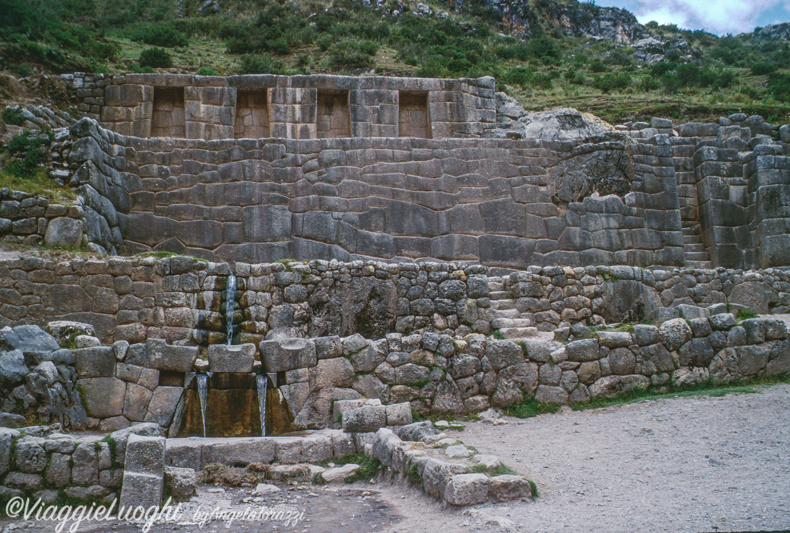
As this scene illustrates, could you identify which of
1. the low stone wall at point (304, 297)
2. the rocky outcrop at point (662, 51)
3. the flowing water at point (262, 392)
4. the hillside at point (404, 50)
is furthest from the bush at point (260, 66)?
the rocky outcrop at point (662, 51)

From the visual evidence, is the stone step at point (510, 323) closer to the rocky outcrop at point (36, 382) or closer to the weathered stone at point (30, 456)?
the rocky outcrop at point (36, 382)

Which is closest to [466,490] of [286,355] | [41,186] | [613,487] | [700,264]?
[613,487]

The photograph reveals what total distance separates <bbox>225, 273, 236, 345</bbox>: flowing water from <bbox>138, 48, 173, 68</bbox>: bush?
20500 mm

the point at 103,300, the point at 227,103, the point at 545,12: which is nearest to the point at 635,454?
the point at 103,300

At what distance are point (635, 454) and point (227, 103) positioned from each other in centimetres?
1234

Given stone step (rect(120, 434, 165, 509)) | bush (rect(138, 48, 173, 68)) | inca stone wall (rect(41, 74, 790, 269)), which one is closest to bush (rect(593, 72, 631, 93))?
inca stone wall (rect(41, 74, 790, 269))

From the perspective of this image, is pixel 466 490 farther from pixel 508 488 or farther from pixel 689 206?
pixel 689 206

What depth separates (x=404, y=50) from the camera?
34.5 m

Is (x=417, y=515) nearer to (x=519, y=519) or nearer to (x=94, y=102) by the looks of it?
(x=519, y=519)

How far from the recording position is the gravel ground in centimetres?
424

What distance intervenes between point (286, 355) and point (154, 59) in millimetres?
23428

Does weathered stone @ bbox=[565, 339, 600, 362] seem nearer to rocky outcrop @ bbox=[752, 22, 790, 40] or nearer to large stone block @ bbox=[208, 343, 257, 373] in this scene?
large stone block @ bbox=[208, 343, 257, 373]

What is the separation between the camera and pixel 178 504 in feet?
17.1

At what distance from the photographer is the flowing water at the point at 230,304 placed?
9.58 meters
